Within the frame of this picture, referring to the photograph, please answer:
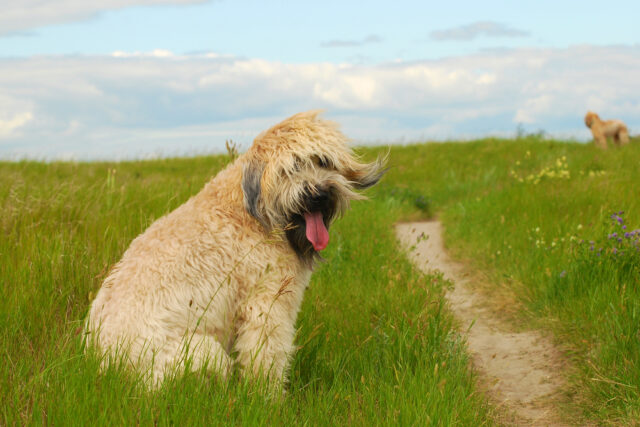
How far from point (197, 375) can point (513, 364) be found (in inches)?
144

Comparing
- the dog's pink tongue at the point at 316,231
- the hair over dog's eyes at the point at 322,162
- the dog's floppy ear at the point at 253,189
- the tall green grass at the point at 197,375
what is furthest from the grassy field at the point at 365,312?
the hair over dog's eyes at the point at 322,162

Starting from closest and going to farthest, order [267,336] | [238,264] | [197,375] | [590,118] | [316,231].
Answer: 1. [197,375]
2. [267,336]
3. [238,264]
4. [316,231]
5. [590,118]

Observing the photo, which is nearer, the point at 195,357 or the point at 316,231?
the point at 195,357

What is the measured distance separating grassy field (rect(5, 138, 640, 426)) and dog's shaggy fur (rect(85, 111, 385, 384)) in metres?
0.22

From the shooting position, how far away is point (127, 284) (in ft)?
12.1

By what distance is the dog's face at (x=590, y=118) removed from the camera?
17.5 metres

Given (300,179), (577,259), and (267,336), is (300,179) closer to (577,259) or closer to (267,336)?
(267,336)

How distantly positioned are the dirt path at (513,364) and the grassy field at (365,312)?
0.61ft

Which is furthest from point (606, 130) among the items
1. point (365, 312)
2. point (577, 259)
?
point (365, 312)

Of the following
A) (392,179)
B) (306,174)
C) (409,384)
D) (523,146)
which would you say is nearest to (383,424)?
(409,384)

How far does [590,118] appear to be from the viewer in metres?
17.7

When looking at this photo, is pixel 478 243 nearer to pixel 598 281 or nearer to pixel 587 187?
pixel 587 187

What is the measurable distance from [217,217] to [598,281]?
13.4 ft

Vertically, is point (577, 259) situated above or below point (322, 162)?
below
